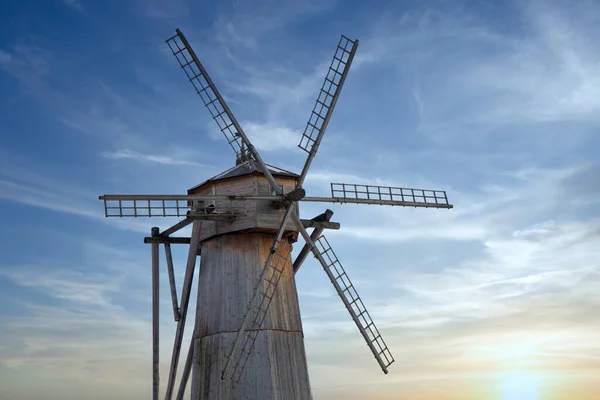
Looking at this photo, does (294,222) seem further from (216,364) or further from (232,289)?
(216,364)

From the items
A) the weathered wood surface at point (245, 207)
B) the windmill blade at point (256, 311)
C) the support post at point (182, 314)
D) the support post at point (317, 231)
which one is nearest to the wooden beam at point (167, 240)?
the support post at point (182, 314)

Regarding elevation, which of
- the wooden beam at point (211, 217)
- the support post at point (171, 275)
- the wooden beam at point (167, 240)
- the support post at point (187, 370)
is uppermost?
the wooden beam at point (167, 240)

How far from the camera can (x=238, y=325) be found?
22422mm

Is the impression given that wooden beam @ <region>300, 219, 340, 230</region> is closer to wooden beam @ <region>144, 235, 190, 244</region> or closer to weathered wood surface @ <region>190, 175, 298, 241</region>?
weathered wood surface @ <region>190, 175, 298, 241</region>

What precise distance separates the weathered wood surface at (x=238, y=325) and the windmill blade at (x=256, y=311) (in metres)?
0.19

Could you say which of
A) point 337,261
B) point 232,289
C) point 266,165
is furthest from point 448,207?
point 232,289

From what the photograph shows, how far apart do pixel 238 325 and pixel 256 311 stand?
625 millimetres

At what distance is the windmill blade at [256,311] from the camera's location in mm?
21859

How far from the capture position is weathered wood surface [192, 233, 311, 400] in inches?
861

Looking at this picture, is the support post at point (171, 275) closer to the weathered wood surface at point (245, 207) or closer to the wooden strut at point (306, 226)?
the wooden strut at point (306, 226)

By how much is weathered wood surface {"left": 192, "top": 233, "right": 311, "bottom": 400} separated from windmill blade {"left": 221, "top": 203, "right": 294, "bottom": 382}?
0.63ft

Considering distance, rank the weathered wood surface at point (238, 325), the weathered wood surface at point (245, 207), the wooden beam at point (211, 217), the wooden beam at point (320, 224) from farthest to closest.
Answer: the wooden beam at point (320, 224), the weathered wood surface at point (245, 207), the wooden beam at point (211, 217), the weathered wood surface at point (238, 325)

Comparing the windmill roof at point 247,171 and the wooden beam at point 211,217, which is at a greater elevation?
the windmill roof at point 247,171

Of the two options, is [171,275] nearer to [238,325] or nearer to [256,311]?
[238,325]
